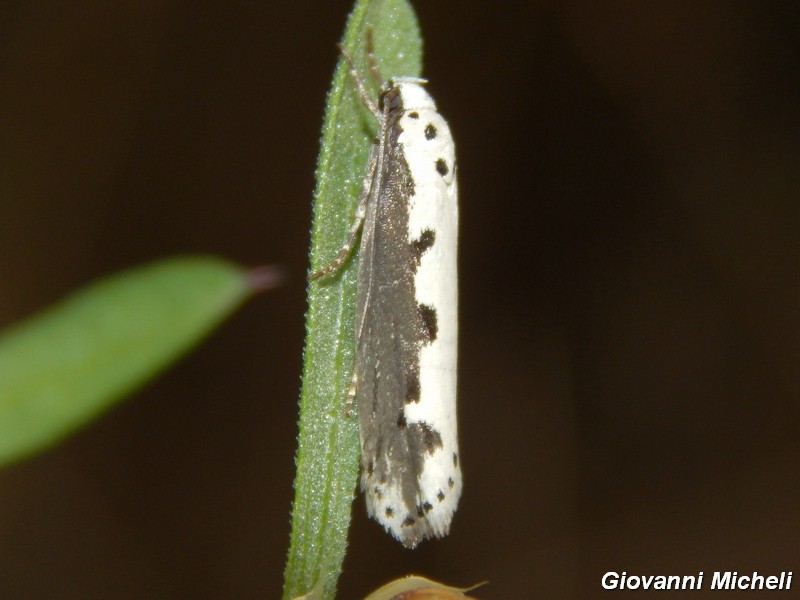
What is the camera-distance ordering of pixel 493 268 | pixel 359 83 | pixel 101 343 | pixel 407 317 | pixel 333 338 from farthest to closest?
pixel 493 268 < pixel 407 317 < pixel 359 83 < pixel 101 343 < pixel 333 338

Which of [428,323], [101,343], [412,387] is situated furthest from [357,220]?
[101,343]

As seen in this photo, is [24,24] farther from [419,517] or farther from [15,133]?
[419,517]

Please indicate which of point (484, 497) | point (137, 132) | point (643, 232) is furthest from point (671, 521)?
point (137, 132)

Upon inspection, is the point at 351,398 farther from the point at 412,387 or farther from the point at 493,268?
the point at 493,268

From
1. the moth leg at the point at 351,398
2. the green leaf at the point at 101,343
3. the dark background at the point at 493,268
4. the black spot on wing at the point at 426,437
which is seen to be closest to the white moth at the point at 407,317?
the black spot on wing at the point at 426,437

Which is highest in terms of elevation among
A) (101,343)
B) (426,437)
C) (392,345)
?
(101,343)

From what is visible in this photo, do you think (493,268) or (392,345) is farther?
(493,268)

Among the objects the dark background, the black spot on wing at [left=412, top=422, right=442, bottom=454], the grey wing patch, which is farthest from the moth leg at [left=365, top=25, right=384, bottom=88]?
the dark background
